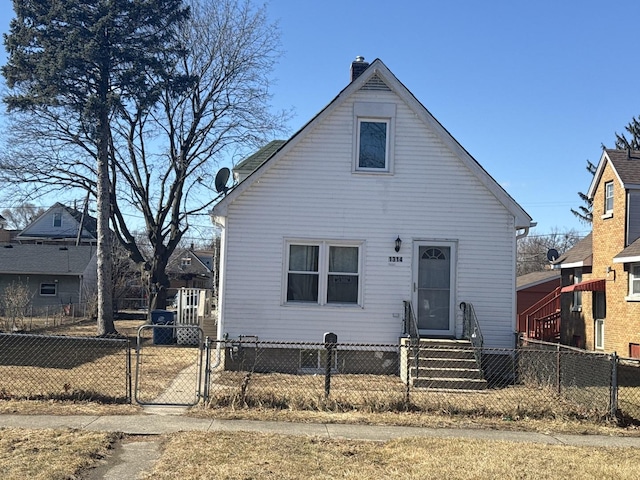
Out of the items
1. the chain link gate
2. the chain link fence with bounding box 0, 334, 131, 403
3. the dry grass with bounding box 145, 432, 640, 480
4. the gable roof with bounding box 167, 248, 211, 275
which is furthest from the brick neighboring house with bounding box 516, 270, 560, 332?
the gable roof with bounding box 167, 248, 211, 275

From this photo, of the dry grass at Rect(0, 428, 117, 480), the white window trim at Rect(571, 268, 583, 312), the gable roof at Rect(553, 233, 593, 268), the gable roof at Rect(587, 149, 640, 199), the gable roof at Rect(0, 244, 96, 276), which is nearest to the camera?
the dry grass at Rect(0, 428, 117, 480)

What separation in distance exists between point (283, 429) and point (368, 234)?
6.82 meters

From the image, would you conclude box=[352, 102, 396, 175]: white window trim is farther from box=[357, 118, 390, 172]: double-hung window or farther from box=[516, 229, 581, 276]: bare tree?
box=[516, 229, 581, 276]: bare tree

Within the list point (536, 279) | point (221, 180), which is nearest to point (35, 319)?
point (221, 180)

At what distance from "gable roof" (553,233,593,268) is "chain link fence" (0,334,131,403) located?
1759cm

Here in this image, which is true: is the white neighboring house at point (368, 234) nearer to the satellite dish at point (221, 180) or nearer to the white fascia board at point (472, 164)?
the white fascia board at point (472, 164)

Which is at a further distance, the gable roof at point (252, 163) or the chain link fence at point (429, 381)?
the gable roof at point (252, 163)

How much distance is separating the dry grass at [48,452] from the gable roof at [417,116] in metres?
7.30

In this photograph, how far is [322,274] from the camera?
1423 centimetres

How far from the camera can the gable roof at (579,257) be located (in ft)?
79.1

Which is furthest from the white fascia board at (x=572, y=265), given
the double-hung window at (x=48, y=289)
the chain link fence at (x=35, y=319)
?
the double-hung window at (x=48, y=289)

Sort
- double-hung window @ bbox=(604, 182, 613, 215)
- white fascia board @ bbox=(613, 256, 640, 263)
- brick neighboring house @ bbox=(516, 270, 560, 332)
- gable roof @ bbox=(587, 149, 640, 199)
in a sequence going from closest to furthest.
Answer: white fascia board @ bbox=(613, 256, 640, 263) → gable roof @ bbox=(587, 149, 640, 199) → double-hung window @ bbox=(604, 182, 613, 215) → brick neighboring house @ bbox=(516, 270, 560, 332)

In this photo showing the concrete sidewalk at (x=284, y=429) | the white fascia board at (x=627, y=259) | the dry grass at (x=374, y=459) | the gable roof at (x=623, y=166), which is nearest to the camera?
the dry grass at (x=374, y=459)

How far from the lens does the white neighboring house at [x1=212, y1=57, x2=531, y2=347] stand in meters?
14.1
